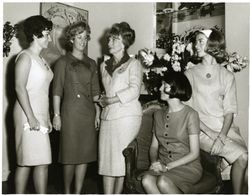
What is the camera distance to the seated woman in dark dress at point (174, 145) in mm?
2400

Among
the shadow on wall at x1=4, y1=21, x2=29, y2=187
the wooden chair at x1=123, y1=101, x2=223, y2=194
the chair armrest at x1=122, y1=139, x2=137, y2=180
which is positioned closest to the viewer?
the wooden chair at x1=123, y1=101, x2=223, y2=194

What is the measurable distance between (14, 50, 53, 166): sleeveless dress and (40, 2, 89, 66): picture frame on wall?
4.08 ft

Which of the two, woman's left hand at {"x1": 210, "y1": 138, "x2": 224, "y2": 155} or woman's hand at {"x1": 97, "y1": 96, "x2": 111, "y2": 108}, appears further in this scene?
woman's hand at {"x1": 97, "y1": 96, "x2": 111, "y2": 108}

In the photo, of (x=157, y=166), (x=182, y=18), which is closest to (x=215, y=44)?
(x=157, y=166)

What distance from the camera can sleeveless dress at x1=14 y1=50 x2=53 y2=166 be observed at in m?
2.60

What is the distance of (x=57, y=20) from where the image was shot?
A: 409cm

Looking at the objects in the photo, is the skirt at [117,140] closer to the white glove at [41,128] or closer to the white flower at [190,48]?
the white glove at [41,128]

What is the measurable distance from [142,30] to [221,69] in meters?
2.65

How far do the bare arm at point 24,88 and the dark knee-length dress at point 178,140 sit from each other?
981 mm

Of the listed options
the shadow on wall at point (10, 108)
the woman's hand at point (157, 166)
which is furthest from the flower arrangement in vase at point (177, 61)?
the shadow on wall at point (10, 108)

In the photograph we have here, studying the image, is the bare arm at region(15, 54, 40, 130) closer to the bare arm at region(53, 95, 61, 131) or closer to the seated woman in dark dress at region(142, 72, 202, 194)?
the bare arm at region(53, 95, 61, 131)

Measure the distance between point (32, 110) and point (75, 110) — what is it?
0.40 m

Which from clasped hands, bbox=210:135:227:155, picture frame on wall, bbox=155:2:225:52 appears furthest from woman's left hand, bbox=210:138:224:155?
picture frame on wall, bbox=155:2:225:52

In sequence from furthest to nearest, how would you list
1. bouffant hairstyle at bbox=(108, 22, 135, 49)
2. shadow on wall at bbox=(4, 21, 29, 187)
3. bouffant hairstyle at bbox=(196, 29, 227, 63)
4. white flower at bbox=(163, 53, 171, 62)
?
1. shadow on wall at bbox=(4, 21, 29, 187)
2. white flower at bbox=(163, 53, 171, 62)
3. bouffant hairstyle at bbox=(108, 22, 135, 49)
4. bouffant hairstyle at bbox=(196, 29, 227, 63)
